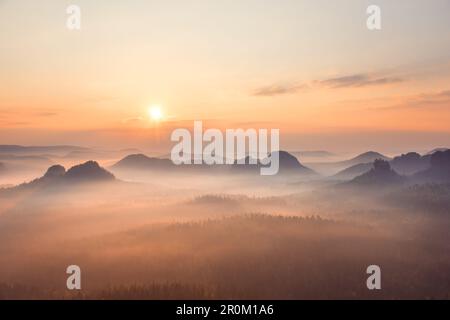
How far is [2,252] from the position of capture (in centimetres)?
14725

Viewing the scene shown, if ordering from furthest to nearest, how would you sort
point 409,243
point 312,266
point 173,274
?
1. point 409,243
2. point 312,266
3. point 173,274

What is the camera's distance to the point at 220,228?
18112 centimetres

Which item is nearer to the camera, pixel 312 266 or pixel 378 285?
pixel 378 285

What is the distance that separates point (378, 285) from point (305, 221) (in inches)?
3431

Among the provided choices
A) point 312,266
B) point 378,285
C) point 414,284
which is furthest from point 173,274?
point 414,284

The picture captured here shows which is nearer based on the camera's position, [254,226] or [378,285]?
[378,285]

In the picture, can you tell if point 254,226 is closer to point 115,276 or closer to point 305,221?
point 305,221

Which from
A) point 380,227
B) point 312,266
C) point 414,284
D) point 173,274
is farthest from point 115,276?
point 380,227
